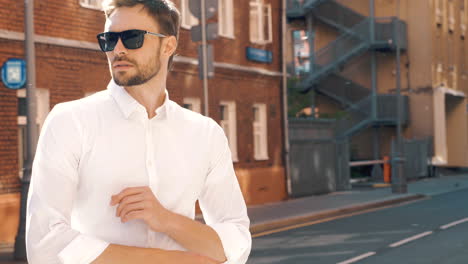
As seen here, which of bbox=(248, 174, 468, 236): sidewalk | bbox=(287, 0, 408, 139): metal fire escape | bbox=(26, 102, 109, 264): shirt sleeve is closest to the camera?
bbox=(26, 102, 109, 264): shirt sleeve

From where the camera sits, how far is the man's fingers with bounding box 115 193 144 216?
199 cm

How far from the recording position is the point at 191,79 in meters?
23.1

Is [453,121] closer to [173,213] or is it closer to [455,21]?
[455,21]

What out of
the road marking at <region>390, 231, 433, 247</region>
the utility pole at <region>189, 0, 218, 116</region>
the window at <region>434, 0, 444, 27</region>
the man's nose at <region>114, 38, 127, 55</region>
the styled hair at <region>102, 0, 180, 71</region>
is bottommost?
the road marking at <region>390, 231, 433, 247</region>

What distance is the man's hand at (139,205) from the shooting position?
1988mm

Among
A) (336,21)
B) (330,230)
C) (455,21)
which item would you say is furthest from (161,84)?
(455,21)

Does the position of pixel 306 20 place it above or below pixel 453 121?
above

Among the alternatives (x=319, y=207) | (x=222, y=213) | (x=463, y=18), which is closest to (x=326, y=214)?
(x=319, y=207)

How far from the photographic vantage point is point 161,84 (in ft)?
7.11

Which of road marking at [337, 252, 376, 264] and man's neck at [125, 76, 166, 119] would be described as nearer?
man's neck at [125, 76, 166, 119]

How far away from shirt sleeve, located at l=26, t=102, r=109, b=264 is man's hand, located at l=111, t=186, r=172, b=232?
88mm

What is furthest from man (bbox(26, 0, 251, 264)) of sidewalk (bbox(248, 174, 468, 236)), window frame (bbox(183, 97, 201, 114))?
window frame (bbox(183, 97, 201, 114))

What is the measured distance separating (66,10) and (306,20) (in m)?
30.2

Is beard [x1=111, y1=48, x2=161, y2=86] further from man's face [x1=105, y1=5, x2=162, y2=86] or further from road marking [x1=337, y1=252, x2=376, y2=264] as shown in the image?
road marking [x1=337, y1=252, x2=376, y2=264]
